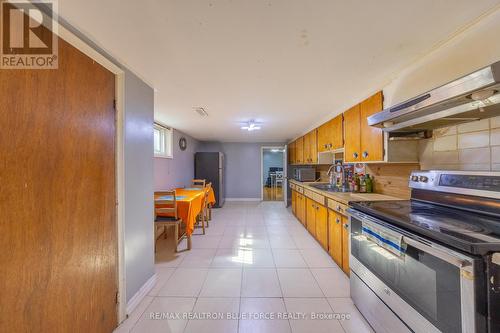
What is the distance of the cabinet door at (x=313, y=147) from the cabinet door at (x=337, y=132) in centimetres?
64

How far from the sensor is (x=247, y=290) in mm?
1851

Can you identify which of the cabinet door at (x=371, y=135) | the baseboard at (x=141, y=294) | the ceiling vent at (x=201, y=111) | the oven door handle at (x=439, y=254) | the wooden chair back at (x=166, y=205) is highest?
the ceiling vent at (x=201, y=111)

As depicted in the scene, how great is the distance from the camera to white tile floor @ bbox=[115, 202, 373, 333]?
1468 millimetres

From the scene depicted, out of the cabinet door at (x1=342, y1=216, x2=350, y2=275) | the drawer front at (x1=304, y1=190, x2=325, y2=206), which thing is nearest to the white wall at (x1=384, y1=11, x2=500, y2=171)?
the cabinet door at (x1=342, y1=216, x2=350, y2=275)

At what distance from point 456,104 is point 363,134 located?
98cm

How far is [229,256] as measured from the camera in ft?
8.34

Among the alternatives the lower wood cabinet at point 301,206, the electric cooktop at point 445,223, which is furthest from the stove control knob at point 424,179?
the lower wood cabinet at point 301,206

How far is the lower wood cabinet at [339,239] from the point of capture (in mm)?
2018

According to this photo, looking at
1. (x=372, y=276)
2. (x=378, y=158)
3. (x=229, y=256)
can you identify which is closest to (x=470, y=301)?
(x=372, y=276)

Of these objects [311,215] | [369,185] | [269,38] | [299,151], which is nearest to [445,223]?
[369,185]

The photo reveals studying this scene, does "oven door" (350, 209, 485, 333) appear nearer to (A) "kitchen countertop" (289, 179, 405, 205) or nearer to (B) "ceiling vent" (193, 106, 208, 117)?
(A) "kitchen countertop" (289, 179, 405, 205)

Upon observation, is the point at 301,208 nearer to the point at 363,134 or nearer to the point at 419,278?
the point at 363,134

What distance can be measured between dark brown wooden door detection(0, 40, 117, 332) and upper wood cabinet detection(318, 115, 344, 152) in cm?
262

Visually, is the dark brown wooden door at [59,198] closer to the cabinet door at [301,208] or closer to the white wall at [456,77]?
the white wall at [456,77]
